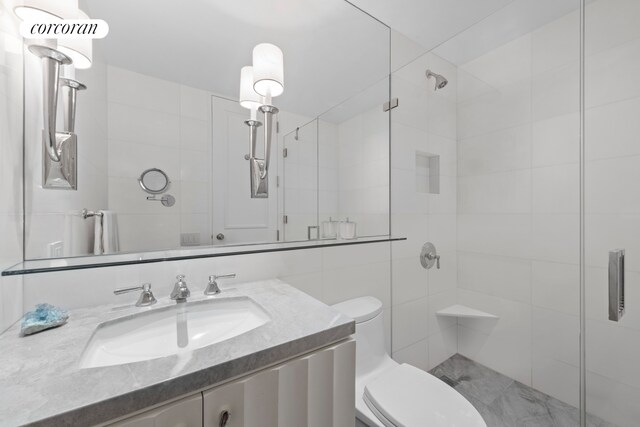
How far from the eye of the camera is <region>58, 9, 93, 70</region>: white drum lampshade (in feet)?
2.38

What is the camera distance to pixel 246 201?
3.53 ft

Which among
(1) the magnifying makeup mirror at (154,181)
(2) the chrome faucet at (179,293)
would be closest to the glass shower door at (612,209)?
(2) the chrome faucet at (179,293)

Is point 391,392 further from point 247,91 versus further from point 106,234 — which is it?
point 247,91

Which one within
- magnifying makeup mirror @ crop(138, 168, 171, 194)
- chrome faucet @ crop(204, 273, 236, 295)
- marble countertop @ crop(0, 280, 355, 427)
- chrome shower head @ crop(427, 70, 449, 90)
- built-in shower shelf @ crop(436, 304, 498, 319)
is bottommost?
built-in shower shelf @ crop(436, 304, 498, 319)

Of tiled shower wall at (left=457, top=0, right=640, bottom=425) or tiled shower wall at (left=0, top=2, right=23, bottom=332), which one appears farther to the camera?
tiled shower wall at (left=457, top=0, right=640, bottom=425)

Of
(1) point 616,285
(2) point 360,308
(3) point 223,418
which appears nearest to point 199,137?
(3) point 223,418

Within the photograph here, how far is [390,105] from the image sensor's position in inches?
62.4

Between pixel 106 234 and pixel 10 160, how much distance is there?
291 millimetres

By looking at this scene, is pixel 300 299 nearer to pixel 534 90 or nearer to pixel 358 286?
pixel 358 286

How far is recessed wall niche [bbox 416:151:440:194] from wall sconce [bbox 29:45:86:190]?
1.61 m

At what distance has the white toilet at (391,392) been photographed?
89 centimetres

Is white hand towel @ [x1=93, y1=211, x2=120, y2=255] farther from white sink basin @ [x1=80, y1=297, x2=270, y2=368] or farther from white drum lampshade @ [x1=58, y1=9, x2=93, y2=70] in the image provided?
white drum lampshade @ [x1=58, y1=9, x2=93, y2=70]

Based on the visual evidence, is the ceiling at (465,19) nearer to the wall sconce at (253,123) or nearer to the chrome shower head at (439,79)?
the chrome shower head at (439,79)

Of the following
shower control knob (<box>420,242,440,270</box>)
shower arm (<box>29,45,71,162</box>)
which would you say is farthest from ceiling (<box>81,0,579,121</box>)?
shower control knob (<box>420,242,440,270</box>)
